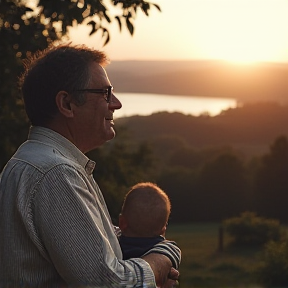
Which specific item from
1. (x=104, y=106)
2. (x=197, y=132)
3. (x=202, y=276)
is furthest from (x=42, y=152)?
(x=197, y=132)

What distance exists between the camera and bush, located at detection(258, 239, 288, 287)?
64.4ft

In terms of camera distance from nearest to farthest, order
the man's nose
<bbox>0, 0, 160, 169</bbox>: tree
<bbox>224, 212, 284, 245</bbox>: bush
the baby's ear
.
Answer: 1. the man's nose
2. the baby's ear
3. <bbox>0, 0, 160, 169</bbox>: tree
4. <bbox>224, 212, 284, 245</bbox>: bush

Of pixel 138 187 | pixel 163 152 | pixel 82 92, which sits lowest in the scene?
pixel 163 152

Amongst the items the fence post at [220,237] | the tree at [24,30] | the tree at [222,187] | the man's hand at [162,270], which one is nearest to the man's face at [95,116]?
the man's hand at [162,270]

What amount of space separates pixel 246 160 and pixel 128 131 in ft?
47.1

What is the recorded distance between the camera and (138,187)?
125 inches

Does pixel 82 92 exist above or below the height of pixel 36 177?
above

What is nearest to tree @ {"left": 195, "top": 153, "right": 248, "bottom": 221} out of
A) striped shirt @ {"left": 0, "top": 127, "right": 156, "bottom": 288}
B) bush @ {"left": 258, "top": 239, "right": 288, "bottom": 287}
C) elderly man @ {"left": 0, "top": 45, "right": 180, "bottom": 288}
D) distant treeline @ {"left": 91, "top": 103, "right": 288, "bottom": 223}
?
distant treeline @ {"left": 91, "top": 103, "right": 288, "bottom": 223}

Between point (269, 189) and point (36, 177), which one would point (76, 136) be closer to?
point (36, 177)

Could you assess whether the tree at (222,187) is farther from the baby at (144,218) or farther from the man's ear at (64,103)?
the man's ear at (64,103)

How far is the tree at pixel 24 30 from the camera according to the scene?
269 inches

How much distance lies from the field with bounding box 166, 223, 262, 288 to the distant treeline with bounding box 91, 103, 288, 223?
508mm

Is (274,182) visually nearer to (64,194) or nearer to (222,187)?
(222,187)

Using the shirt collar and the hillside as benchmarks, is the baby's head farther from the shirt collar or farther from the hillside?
the hillside
